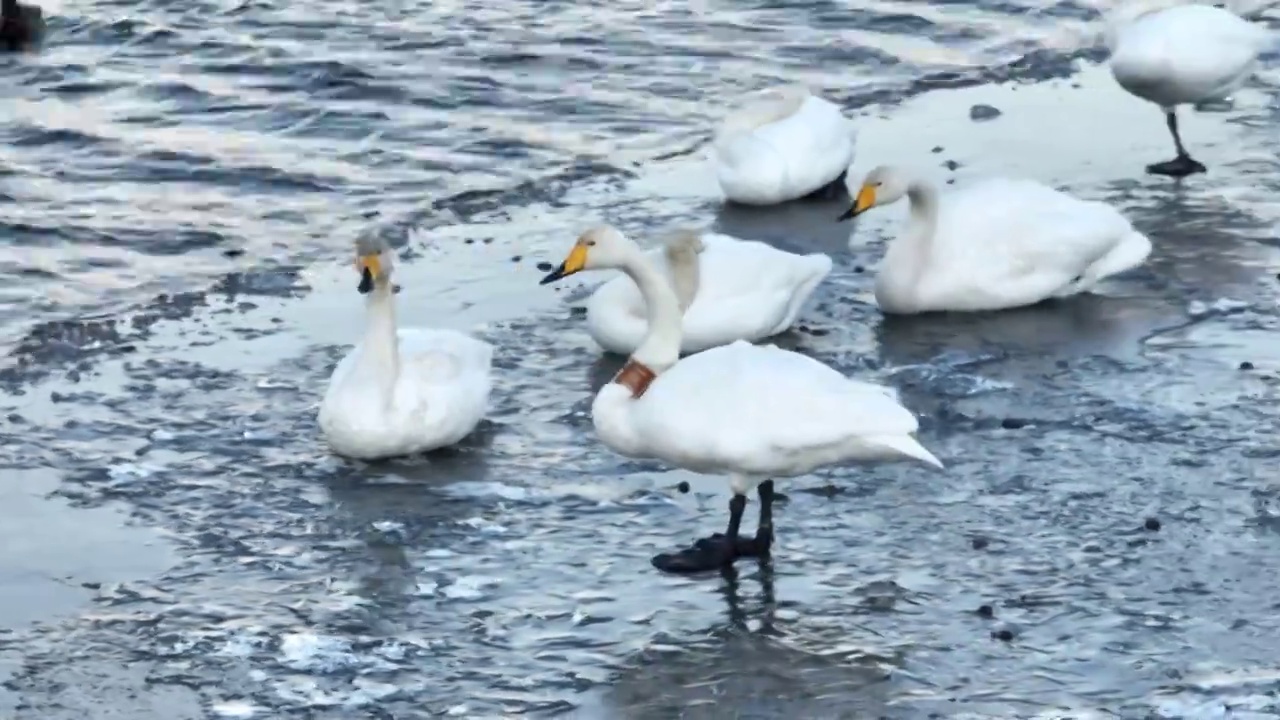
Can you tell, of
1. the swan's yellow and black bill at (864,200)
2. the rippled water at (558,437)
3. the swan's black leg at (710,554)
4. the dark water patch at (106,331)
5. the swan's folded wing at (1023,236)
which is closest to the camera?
the rippled water at (558,437)

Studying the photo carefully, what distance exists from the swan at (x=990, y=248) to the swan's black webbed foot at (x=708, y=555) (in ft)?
9.71

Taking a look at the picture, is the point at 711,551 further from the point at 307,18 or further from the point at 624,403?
the point at 307,18

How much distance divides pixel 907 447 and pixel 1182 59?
5891 millimetres

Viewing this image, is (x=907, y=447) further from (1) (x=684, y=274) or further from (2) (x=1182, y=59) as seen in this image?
(2) (x=1182, y=59)

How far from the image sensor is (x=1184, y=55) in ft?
40.8

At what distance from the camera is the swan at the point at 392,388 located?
339 inches

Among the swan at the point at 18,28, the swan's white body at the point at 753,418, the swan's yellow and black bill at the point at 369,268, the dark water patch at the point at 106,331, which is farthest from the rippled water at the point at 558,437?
the swan at the point at 18,28

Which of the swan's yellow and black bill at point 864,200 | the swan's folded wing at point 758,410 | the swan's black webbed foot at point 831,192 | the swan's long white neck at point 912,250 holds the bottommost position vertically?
the swan's black webbed foot at point 831,192

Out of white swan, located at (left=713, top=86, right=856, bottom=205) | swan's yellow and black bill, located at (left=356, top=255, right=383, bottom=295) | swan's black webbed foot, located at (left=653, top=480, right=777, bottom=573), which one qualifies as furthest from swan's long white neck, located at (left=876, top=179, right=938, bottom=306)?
swan's black webbed foot, located at (left=653, top=480, right=777, bottom=573)

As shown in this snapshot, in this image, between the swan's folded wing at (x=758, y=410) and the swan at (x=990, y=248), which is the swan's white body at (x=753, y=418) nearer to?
the swan's folded wing at (x=758, y=410)

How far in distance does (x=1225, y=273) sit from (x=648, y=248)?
272 centimetres

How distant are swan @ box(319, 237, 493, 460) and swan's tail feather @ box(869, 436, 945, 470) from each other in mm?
2045

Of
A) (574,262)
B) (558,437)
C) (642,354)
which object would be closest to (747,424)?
(642,354)

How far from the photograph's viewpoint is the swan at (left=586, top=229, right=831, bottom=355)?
9.73 meters
